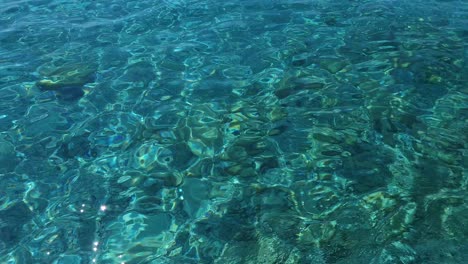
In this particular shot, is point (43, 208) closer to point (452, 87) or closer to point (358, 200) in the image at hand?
point (358, 200)

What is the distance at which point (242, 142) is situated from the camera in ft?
17.3

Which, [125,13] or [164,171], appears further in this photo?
[125,13]

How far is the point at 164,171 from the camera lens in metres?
4.88

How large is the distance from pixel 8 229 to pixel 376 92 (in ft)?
18.0

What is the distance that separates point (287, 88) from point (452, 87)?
8.68ft

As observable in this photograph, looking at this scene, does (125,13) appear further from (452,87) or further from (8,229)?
(452,87)

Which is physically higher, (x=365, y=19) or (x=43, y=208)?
(x=365, y=19)

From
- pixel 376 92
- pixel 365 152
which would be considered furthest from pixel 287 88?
pixel 365 152

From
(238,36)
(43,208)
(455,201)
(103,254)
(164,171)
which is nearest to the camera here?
(103,254)

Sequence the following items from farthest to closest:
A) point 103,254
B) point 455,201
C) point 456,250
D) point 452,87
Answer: point 452,87 → point 455,201 → point 103,254 → point 456,250

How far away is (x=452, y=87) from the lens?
601cm

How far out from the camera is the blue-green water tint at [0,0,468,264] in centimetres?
391

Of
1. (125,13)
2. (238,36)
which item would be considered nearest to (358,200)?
(238,36)

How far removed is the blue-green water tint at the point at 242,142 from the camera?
3.91 metres
